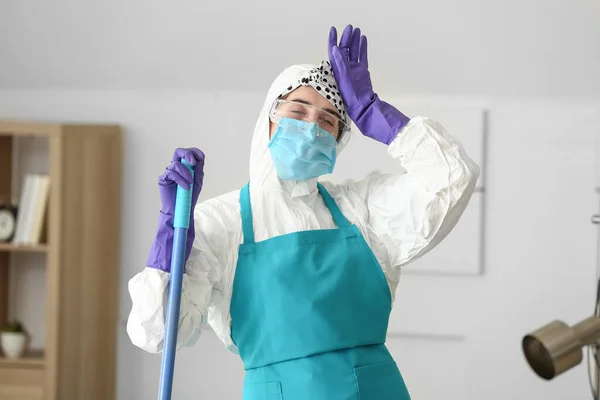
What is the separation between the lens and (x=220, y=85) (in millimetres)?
3445

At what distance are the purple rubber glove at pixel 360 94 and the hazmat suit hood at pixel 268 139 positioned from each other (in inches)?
1.2

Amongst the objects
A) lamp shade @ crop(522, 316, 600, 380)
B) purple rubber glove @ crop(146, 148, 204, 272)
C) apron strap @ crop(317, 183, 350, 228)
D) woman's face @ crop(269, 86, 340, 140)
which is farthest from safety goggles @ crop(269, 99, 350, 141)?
lamp shade @ crop(522, 316, 600, 380)

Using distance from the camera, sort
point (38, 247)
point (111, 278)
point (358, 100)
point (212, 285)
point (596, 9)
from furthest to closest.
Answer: point (111, 278) → point (38, 247) → point (596, 9) → point (358, 100) → point (212, 285)

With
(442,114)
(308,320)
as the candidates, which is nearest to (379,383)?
(308,320)

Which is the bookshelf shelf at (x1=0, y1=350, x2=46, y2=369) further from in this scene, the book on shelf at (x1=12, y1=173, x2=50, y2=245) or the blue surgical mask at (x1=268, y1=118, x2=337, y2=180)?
the blue surgical mask at (x1=268, y1=118, x2=337, y2=180)

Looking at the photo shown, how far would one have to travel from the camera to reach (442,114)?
3.26 m

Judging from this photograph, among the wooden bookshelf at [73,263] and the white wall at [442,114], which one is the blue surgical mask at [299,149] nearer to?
the white wall at [442,114]

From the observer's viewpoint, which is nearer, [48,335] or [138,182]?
[48,335]

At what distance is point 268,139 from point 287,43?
1253mm

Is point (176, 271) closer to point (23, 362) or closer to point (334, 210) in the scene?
point (334, 210)

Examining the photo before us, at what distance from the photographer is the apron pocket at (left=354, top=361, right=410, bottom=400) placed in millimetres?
1961

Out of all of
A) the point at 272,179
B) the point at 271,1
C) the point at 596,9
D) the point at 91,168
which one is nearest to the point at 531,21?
the point at 596,9

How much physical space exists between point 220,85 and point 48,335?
1143mm

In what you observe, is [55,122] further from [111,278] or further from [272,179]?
[272,179]
